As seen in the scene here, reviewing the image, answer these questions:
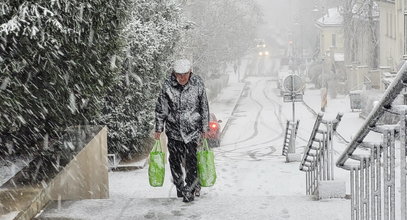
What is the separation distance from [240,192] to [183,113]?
6.86 metres

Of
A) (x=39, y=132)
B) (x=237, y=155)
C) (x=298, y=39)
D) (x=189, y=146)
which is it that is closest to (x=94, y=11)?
(x=39, y=132)

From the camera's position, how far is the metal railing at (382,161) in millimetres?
3948

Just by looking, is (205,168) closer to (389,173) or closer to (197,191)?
(197,191)

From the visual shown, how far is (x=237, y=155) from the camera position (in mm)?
25812

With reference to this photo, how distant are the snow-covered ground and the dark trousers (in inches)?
9.7

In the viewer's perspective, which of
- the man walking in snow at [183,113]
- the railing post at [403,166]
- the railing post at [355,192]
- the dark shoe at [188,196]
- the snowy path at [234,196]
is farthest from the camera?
the man walking in snow at [183,113]

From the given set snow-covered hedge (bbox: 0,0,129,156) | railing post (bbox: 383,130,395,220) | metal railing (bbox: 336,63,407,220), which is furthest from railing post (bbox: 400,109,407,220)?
snow-covered hedge (bbox: 0,0,129,156)

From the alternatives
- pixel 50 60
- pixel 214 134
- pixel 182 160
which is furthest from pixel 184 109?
pixel 214 134

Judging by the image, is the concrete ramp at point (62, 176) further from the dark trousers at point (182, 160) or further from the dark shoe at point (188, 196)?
the dark shoe at point (188, 196)

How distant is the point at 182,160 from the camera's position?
7.71 metres

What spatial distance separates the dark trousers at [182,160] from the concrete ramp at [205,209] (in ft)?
0.83

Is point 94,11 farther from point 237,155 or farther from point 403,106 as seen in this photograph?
point 237,155

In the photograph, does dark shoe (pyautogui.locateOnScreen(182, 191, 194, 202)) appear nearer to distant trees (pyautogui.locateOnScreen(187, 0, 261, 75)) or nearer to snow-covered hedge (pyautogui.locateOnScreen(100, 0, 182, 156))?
snow-covered hedge (pyautogui.locateOnScreen(100, 0, 182, 156))

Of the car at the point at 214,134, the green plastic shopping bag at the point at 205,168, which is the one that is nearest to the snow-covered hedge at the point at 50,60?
the green plastic shopping bag at the point at 205,168
